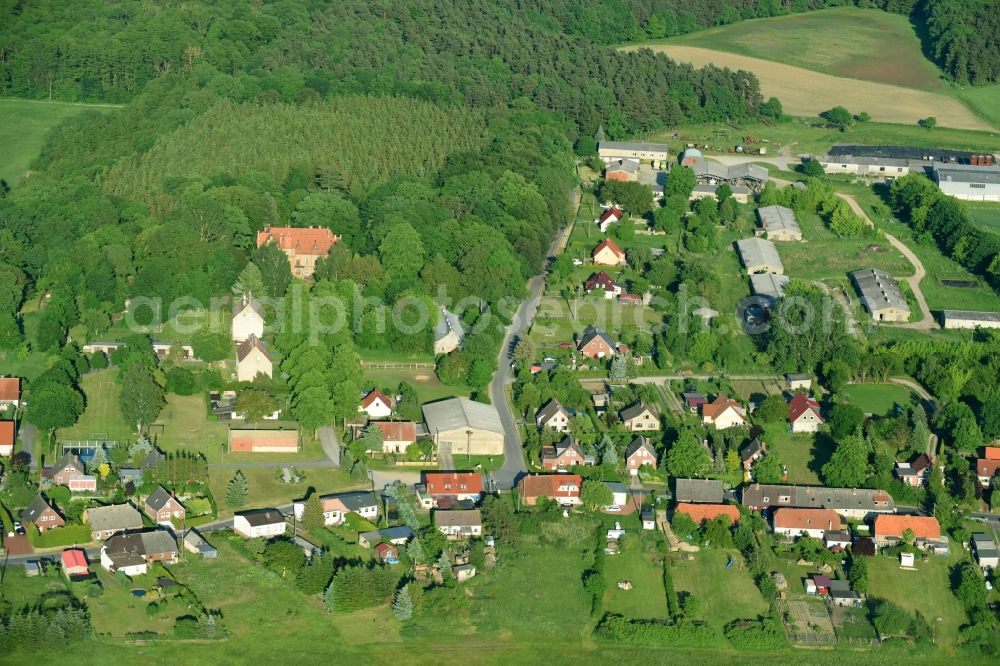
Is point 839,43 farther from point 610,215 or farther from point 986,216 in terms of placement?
point 610,215

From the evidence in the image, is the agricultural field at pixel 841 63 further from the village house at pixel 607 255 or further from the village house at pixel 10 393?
the village house at pixel 10 393

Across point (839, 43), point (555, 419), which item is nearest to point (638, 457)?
point (555, 419)

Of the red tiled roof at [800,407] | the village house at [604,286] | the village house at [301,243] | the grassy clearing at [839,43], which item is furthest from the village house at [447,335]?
A: the grassy clearing at [839,43]

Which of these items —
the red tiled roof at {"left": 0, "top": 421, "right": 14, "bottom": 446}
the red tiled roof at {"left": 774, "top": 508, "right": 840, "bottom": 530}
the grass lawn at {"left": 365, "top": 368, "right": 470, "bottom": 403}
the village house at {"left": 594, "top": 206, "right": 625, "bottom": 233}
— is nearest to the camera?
the red tiled roof at {"left": 774, "top": 508, "right": 840, "bottom": 530}

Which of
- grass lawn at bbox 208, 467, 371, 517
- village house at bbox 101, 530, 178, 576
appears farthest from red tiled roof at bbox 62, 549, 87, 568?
grass lawn at bbox 208, 467, 371, 517

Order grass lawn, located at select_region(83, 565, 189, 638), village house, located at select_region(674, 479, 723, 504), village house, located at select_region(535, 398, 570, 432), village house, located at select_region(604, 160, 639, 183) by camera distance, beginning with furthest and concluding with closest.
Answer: village house, located at select_region(604, 160, 639, 183), village house, located at select_region(535, 398, 570, 432), village house, located at select_region(674, 479, 723, 504), grass lawn, located at select_region(83, 565, 189, 638)

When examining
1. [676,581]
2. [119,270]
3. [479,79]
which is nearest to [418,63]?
[479,79]

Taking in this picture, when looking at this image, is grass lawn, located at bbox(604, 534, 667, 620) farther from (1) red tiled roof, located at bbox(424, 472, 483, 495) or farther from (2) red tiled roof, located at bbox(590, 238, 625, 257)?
(2) red tiled roof, located at bbox(590, 238, 625, 257)
